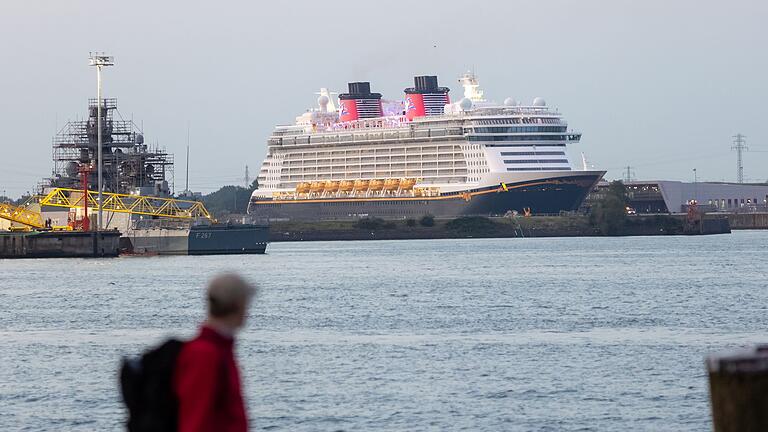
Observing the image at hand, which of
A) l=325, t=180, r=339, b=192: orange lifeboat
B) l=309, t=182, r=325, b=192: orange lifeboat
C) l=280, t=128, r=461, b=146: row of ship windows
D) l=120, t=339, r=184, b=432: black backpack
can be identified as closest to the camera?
l=120, t=339, r=184, b=432: black backpack

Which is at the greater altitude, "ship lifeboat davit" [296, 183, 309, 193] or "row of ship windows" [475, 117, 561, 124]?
"row of ship windows" [475, 117, 561, 124]

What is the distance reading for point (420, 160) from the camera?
13550cm

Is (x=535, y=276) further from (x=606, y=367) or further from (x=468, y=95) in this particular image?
(x=468, y=95)

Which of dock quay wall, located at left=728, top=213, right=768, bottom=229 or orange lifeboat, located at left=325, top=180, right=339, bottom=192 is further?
dock quay wall, located at left=728, top=213, right=768, bottom=229

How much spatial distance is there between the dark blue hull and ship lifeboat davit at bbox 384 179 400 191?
83.9 inches

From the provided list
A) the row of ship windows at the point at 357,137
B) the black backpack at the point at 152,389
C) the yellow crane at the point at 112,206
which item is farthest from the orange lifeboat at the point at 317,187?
the black backpack at the point at 152,389

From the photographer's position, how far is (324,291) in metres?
51.7

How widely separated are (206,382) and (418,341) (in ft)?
87.8

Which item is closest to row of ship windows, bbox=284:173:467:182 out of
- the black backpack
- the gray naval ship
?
the gray naval ship

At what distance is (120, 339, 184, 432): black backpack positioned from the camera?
5.80 meters

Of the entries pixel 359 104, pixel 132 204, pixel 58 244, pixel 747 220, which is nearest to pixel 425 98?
pixel 359 104

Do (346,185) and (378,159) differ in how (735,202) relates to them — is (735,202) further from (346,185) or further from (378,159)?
(346,185)

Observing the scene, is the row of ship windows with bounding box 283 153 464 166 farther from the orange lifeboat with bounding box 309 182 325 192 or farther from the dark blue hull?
the dark blue hull

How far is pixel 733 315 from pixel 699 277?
2068cm
